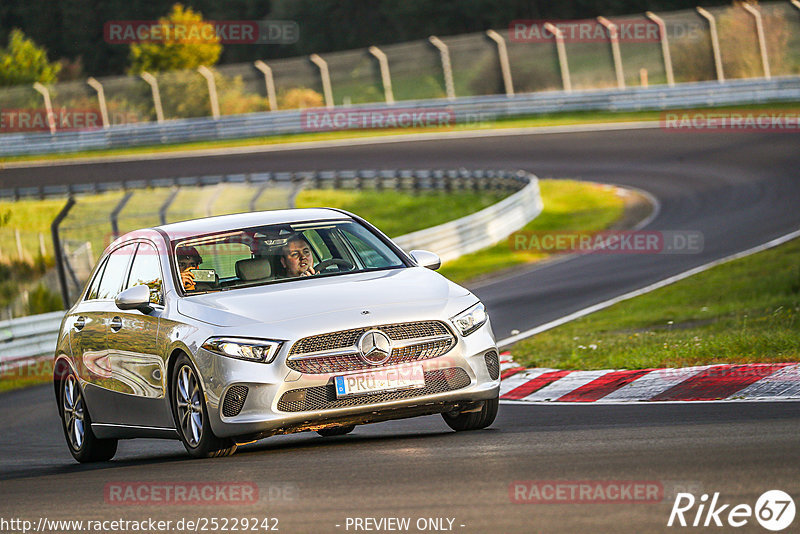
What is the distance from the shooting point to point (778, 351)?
10.8m

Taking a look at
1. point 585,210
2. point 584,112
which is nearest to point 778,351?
point 585,210

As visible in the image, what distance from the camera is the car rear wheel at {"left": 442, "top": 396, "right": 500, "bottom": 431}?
8.57m

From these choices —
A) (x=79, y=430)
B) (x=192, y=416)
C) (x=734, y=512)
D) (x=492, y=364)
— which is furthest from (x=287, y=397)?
(x=734, y=512)

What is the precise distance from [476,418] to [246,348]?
5.50ft

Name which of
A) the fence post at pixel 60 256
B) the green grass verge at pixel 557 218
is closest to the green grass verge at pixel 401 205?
the green grass verge at pixel 557 218

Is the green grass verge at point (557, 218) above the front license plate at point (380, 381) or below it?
below

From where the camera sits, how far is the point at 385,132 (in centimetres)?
4984

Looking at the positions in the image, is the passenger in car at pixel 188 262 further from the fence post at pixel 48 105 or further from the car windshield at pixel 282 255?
the fence post at pixel 48 105

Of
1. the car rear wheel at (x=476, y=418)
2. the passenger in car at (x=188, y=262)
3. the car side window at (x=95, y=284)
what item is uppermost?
the passenger in car at (x=188, y=262)

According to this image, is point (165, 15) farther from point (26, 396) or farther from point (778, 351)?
point (778, 351)

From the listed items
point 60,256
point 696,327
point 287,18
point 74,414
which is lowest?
point 287,18

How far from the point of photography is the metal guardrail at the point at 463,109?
4347cm

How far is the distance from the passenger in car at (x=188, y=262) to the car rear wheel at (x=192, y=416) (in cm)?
70

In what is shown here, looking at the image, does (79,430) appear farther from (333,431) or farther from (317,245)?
(317,245)
